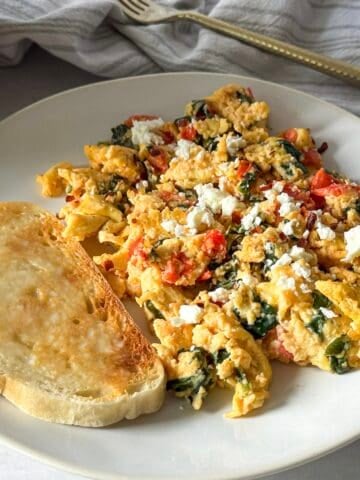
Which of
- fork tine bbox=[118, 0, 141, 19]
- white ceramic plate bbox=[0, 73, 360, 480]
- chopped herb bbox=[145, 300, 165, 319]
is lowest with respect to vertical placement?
white ceramic plate bbox=[0, 73, 360, 480]

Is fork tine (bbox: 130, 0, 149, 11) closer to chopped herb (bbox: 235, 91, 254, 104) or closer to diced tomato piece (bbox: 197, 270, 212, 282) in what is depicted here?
chopped herb (bbox: 235, 91, 254, 104)

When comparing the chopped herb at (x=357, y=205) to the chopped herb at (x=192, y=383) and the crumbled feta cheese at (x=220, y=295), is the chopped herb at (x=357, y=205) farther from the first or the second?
the chopped herb at (x=192, y=383)

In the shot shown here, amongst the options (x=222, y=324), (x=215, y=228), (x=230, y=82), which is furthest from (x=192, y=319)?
(x=230, y=82)

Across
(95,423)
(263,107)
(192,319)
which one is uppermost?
(263,107)

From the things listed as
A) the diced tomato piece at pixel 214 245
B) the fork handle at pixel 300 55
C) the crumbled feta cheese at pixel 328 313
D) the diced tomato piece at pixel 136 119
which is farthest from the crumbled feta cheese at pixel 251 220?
the fork handle at pixel 300 55

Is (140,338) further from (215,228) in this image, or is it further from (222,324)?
(215,228)

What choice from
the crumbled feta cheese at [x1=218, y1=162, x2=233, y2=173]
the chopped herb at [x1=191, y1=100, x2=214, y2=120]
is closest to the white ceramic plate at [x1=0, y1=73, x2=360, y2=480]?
the crumbled feta cheese at [x1=218, y1=162, x2=233, y2=173]

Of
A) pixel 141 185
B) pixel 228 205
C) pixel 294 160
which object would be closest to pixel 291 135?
pixel 294 160
